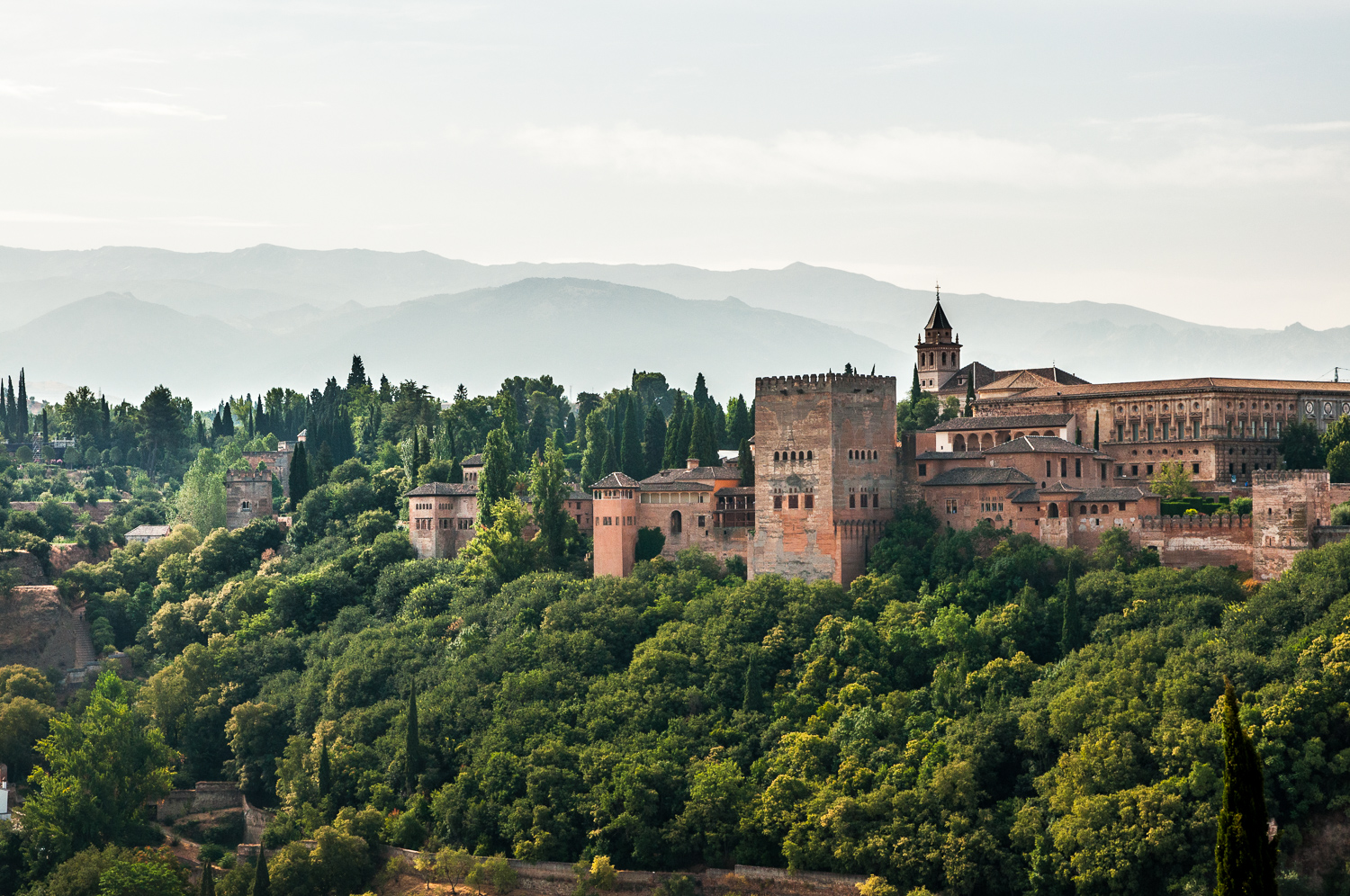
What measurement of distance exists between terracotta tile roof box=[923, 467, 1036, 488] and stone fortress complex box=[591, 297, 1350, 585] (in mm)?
71

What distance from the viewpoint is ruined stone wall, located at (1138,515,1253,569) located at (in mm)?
61125

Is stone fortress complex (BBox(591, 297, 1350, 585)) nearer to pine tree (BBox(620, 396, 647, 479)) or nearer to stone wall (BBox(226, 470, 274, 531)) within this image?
pine tree (BBox(620, 396, 647, 479))

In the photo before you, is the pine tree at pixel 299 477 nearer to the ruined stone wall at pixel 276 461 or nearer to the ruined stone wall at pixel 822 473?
the ruined stone wall at pixel 276 461

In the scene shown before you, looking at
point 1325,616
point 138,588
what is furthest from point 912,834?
point 138,588

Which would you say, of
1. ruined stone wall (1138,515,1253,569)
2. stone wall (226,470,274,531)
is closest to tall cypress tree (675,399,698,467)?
ruined stone wall (1138,515,1253,569)

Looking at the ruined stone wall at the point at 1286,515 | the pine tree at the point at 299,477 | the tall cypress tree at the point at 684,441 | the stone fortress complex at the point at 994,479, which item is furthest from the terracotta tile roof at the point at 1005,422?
the pine tree at the point at 299,477

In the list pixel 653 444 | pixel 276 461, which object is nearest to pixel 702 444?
pixel 653 444

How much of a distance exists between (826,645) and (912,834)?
9.96 metres

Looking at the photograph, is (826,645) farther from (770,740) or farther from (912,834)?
(912,834)

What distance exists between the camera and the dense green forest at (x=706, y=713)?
5178cm

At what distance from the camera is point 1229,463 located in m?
74.6

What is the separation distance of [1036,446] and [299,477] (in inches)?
1647

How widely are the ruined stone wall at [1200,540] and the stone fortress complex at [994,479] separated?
0.15 ft

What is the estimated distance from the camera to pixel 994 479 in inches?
2596
